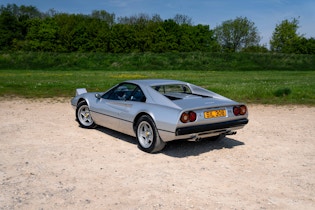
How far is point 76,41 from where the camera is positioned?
5838 cm

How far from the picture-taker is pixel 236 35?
75.1m

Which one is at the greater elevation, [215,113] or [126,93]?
[126,93]

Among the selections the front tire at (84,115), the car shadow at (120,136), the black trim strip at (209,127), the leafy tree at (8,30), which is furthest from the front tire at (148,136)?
the leafy tree at (8,30)

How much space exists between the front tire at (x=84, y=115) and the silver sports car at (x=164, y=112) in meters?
0.56

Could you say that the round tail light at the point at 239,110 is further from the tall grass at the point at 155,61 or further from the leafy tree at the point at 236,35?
the leafy tree at the point at 236,35

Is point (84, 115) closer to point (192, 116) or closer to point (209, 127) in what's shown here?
point (192, 116)

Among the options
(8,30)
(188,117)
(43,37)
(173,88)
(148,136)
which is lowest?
(148,136)

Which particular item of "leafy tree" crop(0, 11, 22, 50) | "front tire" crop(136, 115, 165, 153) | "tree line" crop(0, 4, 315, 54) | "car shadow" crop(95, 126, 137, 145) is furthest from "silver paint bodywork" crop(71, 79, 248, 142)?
"leafy tree" crop(0, 11, 22, 50)

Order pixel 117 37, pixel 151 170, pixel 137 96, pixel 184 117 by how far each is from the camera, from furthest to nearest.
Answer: pixel 117 37 → pixel 137 96 → pixel 184 117 → pixel 151 170

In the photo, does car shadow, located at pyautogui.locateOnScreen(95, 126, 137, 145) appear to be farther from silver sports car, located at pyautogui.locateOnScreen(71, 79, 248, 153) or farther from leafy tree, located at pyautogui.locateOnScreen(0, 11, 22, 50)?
leafy tree, located at pyautogui.locateOnScreen(0, 11, 22, 50)

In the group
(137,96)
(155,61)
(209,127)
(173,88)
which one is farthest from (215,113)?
(155,61)

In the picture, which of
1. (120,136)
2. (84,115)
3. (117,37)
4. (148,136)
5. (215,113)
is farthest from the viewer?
(117,37)

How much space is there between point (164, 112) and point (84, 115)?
312 centimetres

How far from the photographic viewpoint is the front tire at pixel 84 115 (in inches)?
322
